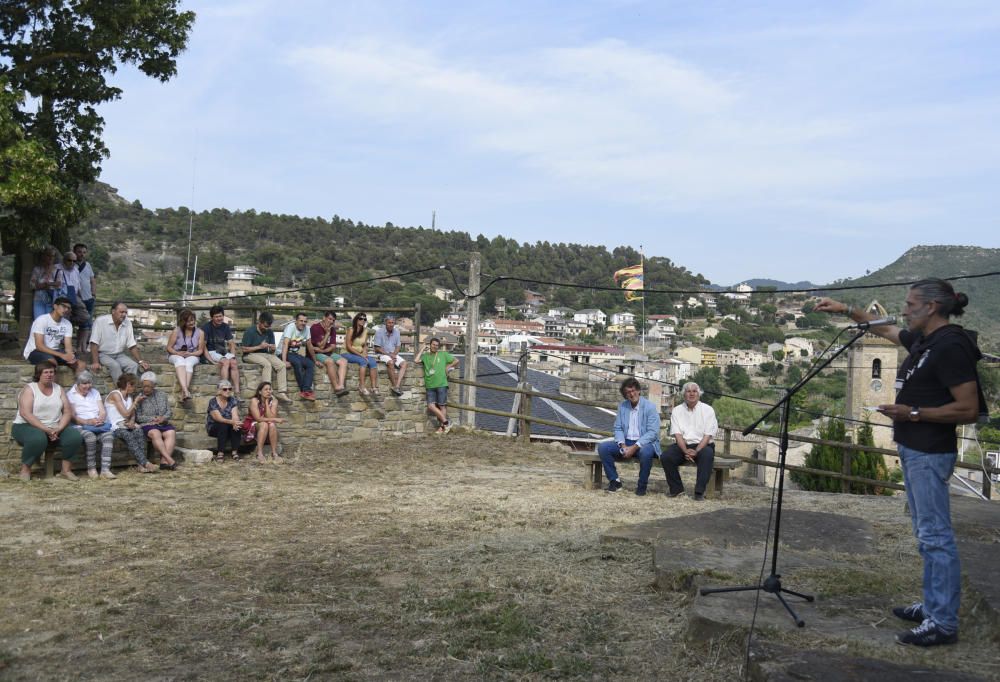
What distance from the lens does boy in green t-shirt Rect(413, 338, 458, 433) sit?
13906 mm

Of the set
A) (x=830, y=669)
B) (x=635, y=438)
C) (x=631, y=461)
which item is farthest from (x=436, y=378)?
(x=830, y=669)

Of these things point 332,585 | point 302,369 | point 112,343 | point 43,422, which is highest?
point 112,343

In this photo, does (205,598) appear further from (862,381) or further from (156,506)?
(862,381)

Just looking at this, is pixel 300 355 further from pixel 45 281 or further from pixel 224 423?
pixel 45 281

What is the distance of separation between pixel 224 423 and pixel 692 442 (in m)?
5.34

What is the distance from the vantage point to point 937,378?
404cm

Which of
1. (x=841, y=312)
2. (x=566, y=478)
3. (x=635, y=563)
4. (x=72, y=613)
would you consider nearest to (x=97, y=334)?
(x=566, y=478)

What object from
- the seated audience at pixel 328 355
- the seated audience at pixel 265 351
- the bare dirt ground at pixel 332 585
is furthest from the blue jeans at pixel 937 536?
the seated audience at pixel 328 355

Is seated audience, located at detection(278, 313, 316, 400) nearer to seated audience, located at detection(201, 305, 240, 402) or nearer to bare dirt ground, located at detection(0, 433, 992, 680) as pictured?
seated audience, located at detection(201, 305, 240, 402)

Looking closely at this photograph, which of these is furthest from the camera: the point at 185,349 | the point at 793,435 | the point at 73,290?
the point at 185,349

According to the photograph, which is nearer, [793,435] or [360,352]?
[793,435]

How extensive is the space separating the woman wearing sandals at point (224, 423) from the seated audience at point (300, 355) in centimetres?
166

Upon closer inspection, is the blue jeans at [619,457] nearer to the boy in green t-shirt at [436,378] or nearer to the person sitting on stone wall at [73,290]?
the boy in green t-shirt at [436,378]

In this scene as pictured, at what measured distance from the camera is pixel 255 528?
7.04 meters
